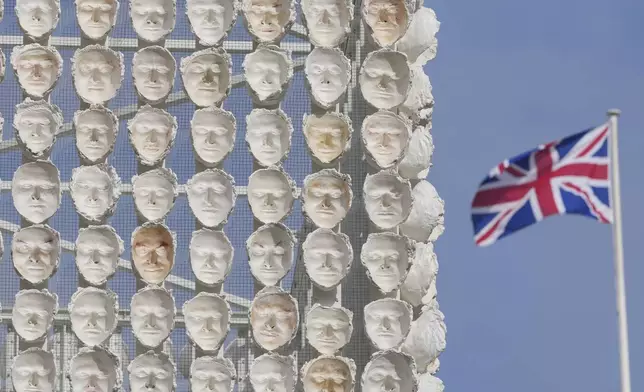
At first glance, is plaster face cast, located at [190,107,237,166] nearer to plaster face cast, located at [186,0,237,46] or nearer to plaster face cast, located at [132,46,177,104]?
plaster face cast, located at [132,46,177,104]

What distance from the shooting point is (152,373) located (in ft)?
180

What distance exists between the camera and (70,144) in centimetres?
5691

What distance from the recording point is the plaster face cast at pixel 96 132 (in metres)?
55.8

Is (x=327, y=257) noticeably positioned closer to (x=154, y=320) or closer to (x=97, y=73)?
(x=154, y=320)

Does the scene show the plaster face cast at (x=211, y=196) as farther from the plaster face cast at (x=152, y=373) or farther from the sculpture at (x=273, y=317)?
the plaster face cast at (x=152, y=373)

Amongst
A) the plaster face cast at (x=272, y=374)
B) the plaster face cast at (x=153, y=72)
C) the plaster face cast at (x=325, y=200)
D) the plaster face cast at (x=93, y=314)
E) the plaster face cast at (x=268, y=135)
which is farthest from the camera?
the plaster face cast at (x=153, y=72)

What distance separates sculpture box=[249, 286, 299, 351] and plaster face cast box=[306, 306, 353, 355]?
0.40 m

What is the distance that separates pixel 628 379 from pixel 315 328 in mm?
7546

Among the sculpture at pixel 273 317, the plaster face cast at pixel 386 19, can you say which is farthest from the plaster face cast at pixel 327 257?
the plaster face cast at pixel 386 19

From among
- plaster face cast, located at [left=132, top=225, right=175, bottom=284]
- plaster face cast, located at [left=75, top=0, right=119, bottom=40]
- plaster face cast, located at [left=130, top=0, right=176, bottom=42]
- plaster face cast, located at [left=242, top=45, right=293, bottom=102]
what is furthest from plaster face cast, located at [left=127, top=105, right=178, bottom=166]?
plaster face cast, located at [left=75, top=0, right=119, bottom=40]

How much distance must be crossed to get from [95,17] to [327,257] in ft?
20.8

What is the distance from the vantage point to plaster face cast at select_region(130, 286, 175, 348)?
54906 mm

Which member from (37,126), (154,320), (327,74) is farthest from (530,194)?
(37,126)

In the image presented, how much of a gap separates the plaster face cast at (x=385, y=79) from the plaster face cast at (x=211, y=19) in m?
2.65
